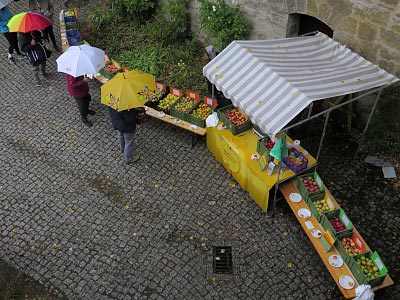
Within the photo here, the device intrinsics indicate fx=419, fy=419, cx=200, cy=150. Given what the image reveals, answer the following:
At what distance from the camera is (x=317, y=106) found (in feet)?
28.4

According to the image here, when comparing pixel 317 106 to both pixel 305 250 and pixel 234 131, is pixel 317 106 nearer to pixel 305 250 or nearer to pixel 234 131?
pixel 234 131

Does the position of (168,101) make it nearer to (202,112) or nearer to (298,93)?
(202,112)

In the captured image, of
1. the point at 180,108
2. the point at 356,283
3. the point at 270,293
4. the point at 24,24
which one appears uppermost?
the point at 24,24

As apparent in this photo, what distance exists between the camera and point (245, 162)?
25.0ft

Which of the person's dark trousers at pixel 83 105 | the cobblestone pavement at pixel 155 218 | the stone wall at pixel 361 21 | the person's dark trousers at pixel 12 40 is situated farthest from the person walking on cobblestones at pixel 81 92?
the stone wall at pixel 361 21

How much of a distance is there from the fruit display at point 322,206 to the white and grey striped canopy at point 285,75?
1620 millimetres

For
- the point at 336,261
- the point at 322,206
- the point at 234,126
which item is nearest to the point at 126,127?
the point at 234,126

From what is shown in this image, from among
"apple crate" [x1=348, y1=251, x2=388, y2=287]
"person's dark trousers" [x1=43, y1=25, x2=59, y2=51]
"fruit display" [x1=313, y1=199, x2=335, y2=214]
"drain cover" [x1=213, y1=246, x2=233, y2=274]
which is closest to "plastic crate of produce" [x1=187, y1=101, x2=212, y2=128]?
"drain cover" [x1=213, y1=246, x2=233, y2=274]

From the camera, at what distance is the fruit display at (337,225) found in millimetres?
6629

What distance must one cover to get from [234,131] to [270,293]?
3027 millimetres

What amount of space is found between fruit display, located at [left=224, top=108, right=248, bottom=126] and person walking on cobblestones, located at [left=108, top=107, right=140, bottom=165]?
1858mm

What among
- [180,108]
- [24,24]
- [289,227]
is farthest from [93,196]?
[24,24]

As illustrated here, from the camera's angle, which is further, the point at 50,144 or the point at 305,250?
the point at 50,144

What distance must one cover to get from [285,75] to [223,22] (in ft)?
12.6
